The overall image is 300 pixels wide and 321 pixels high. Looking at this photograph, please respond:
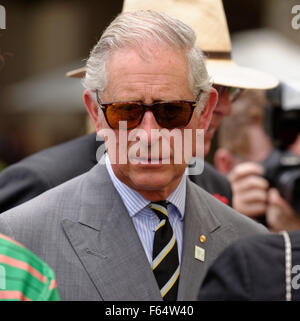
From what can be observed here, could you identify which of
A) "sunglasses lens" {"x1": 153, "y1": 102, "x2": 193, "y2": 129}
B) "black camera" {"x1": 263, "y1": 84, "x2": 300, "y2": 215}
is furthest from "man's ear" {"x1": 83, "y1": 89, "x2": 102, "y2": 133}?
"black camera" {"x1": 263, "y1": 84, "x2": 300, "y2": 215}

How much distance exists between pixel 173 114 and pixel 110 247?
0.46 meters

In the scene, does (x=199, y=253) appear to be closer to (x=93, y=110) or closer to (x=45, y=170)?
(x=93, y=110)

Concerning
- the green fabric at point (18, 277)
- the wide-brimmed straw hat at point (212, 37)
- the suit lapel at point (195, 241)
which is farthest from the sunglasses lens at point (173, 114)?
the wide-brimmed straw hat at point (212, 37)

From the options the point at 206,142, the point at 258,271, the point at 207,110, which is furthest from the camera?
the point at 206,142

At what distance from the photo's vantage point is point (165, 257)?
204cm

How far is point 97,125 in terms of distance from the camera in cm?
219

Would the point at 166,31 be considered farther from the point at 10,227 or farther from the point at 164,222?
the point at 10,227

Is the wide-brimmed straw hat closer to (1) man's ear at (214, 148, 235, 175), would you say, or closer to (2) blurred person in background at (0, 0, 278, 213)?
(2) blurred person in background at (0, 0, 278, 213)

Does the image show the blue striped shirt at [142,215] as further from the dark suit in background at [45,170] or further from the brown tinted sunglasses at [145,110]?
the dark suit in background at [45,170]

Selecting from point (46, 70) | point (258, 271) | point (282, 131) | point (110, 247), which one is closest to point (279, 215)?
point (282, 131)

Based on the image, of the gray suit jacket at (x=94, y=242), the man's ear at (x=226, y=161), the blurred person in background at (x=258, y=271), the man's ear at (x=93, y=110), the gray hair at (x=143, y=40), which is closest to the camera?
the blurred person in background at (x=258, y=271)

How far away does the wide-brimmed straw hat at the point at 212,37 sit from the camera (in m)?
2.88

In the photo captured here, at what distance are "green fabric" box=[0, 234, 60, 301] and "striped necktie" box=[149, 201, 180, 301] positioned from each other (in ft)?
1.82

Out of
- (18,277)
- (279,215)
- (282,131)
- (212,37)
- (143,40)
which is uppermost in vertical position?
(143,40)
